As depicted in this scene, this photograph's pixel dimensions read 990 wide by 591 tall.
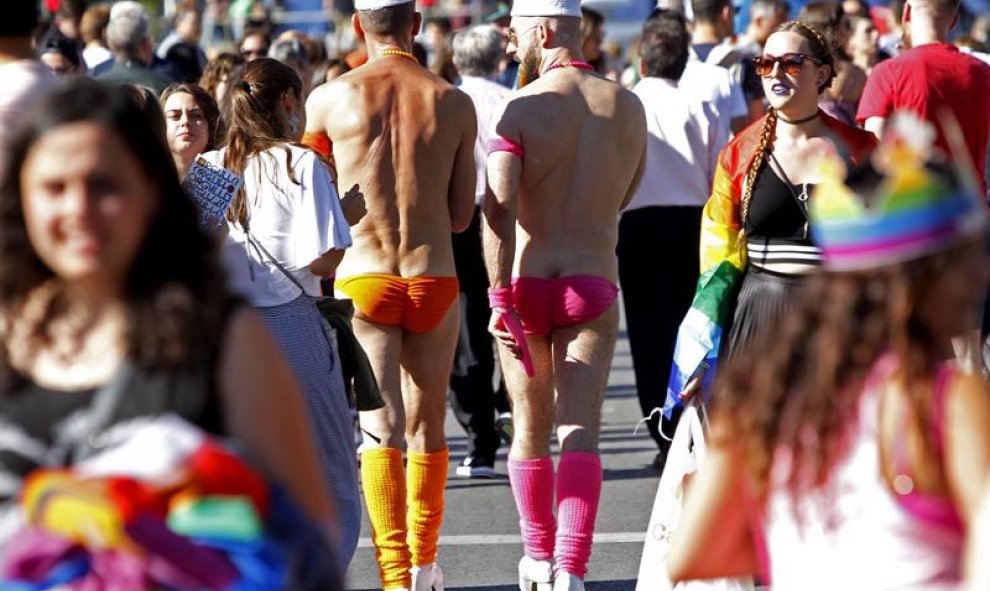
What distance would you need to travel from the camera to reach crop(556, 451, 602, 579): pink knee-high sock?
6.31 metres

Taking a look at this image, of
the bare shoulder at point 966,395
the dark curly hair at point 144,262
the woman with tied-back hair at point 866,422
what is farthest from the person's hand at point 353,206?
the bare shoulder at point 966,395

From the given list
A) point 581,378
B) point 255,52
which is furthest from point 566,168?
point 255,52

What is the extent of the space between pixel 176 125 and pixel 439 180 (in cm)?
90

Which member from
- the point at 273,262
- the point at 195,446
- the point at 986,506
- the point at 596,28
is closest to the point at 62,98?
the point at 195,446

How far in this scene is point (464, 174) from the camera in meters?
6.46

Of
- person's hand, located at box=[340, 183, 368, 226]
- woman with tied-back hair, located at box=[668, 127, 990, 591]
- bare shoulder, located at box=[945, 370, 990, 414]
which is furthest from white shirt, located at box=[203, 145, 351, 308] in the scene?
bare shoulder, located at box=[945, 370, 990, 414]

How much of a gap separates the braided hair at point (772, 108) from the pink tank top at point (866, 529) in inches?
124

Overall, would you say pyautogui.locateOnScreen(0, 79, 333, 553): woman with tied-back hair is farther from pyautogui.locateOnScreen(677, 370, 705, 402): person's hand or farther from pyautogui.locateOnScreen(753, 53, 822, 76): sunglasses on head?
pyautogui.locateOnScreen(753, 53, 822, 76): sunglasses on head

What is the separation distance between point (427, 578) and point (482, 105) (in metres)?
3.68

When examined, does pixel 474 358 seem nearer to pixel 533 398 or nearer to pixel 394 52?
pixel 533 398

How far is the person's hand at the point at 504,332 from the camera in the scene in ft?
20.7

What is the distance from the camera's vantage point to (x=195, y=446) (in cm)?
266

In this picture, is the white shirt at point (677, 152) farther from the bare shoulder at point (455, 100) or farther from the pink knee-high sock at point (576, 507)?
the pink knee-high sock at point (576, 507)

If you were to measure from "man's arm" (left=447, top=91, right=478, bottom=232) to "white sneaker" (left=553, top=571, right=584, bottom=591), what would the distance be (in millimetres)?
1219
